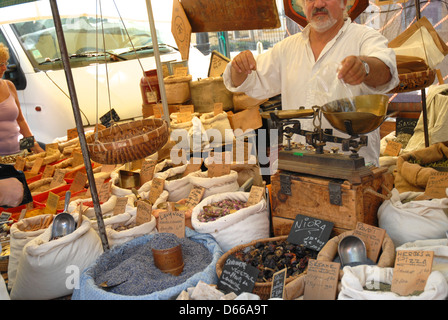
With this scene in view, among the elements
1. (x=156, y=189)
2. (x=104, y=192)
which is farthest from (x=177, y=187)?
(x=104, y=192)

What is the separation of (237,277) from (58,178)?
184 centimetres

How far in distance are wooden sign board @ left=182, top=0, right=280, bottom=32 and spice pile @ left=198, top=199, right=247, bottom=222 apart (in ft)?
2.96

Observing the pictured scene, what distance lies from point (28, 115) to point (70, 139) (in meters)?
1.46

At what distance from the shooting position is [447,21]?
160 inches

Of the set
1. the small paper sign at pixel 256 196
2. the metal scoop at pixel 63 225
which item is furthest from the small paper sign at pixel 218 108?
the metal scoop at pixel 63 225

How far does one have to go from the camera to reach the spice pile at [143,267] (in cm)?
144

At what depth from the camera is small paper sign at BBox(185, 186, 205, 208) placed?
2071 mm

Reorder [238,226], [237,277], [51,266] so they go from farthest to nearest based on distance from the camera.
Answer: [238,226] → [51,266] → [237,277]

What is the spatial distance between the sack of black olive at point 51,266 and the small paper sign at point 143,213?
0.90ft

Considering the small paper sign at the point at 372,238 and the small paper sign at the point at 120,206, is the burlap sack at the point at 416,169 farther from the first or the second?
the small paper sign at the point at 120,206

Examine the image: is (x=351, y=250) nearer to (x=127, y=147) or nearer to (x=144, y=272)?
(x=144, y=272)

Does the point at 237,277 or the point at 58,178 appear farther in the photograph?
the point at 58,178

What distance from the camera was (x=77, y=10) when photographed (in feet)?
16.3
